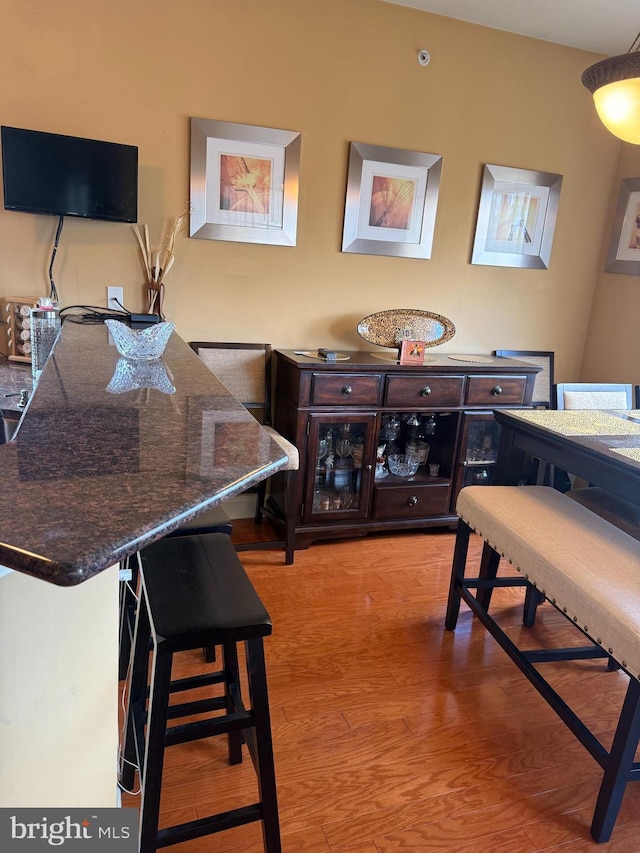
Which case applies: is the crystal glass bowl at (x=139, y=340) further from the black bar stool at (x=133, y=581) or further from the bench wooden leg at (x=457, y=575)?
the bench wooden leg at (x=457, y=575)

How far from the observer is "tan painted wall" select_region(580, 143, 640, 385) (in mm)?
3273

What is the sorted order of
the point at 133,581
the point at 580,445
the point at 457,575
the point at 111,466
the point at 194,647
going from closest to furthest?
the point at 111,466 < the point at 194,647 < the point at 580,445 < the point at 133,581 < the point at 457,575

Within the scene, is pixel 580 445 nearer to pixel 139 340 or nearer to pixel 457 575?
pixel 457 575

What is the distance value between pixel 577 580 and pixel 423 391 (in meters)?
1.47

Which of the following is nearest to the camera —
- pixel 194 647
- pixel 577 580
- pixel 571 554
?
pixel 194 647

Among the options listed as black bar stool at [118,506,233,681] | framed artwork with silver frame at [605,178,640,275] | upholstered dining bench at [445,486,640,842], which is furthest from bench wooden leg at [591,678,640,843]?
framed artwork with silver frame at [605,178,640,275]

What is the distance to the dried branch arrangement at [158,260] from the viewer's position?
8.55ft

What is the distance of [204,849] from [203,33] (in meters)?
3.01

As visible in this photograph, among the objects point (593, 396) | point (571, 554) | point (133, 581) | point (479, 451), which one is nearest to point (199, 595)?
point (133, 581)

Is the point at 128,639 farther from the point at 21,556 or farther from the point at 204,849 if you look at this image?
the point at 21,556

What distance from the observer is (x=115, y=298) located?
104 inches

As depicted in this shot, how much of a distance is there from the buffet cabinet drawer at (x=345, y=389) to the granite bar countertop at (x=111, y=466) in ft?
4.21

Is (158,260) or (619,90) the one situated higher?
(619,90)

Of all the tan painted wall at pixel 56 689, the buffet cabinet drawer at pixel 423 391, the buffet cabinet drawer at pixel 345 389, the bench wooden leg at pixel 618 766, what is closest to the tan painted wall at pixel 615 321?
the buffet cabinet drawer at pixel 423 391
